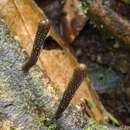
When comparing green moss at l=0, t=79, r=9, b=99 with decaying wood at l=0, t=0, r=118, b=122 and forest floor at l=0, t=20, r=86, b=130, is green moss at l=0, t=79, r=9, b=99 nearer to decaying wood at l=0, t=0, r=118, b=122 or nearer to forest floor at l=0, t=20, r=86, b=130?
forest floor at l=0, t=20, r=86, b=130

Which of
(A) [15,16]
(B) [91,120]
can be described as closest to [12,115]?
(B) [91,120]

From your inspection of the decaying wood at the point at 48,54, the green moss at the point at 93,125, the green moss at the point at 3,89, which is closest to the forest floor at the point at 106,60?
the decaying wood at the point at 48,54

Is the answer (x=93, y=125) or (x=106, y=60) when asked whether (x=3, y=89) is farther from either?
(x=106, y=60)

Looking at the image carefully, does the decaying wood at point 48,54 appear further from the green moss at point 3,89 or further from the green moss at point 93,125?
the green moss at point 3,89

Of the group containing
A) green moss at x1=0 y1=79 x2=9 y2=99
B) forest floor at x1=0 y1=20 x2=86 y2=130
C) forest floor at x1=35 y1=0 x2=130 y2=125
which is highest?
green moss at x1=0 y1=79 x2=9 y2=99

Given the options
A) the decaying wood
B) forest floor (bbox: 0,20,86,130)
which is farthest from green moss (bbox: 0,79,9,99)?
the decaying wood

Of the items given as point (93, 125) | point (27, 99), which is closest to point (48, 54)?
point (27, 99)

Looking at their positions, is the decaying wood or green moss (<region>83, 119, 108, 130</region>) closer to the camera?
green moss (<region>83, 119, 108, 130</region>)

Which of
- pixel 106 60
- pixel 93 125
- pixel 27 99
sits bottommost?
pixel 106 60

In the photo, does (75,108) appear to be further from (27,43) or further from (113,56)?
(113,56)
